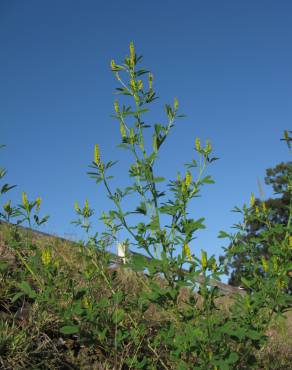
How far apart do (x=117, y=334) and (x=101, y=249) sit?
33.4 inches

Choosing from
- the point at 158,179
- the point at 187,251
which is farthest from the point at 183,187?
the point at 187,251

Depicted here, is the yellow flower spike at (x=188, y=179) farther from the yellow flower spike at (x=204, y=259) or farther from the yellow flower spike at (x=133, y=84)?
the yellow flower spike at (x=133, y=84)

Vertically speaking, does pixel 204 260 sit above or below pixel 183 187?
below

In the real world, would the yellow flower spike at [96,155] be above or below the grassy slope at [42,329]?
above

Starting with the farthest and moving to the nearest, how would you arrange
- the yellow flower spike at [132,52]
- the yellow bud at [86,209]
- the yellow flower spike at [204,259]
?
the yellow bud at [86,209]
the yellow flower spike at [132,52]
the yellow flower spike at [204,259]

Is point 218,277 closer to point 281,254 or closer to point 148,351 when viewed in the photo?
point 281,254

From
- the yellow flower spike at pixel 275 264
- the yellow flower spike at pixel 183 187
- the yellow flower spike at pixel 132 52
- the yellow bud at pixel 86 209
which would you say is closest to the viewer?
the yellow flower spike at pixel 183 187

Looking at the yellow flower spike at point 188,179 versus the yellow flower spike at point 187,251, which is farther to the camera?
the yellow flower spike at point 188,179

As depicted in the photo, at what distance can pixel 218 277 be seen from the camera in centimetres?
272

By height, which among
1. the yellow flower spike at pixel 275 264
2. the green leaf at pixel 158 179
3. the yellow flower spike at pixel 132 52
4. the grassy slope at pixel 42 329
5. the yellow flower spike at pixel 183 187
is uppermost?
the yellow flower spike at pixel 132 52

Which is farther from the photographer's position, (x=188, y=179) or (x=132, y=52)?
(x=132, y=52)

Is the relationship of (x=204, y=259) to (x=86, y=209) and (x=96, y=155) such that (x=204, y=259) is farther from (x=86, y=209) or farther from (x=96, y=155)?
(x=86, y=209)

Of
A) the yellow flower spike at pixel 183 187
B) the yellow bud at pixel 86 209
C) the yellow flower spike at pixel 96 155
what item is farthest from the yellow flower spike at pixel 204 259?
the yellow bud at pixel 86 209

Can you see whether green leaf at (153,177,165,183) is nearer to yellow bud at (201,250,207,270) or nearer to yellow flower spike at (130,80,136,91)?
yellow bud at (201,250,207,270)
